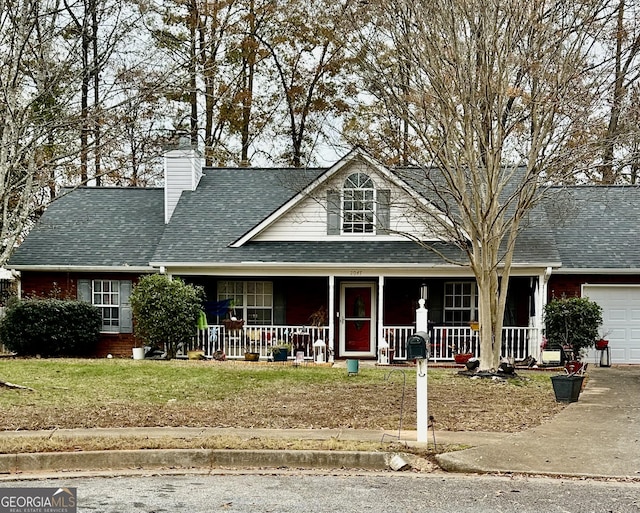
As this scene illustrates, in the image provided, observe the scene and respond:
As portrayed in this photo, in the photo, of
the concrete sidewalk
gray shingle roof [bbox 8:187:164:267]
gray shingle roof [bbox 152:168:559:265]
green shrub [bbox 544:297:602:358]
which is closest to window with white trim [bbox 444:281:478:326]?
gray shingle roof [bbox 152:168:559:265]

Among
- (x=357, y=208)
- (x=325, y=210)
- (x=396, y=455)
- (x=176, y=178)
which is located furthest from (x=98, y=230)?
(x=396, y=455)

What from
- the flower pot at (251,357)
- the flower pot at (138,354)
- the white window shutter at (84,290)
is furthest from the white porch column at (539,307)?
the white window shutter at (84,290)

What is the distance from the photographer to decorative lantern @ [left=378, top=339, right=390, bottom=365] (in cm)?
1872

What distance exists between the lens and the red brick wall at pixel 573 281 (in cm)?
2019

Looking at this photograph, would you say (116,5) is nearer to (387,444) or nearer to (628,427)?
(387,444)

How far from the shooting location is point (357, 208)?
66.6ft

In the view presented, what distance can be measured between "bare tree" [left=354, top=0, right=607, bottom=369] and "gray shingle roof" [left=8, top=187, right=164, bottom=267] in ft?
28.5

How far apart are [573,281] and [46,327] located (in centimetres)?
1327

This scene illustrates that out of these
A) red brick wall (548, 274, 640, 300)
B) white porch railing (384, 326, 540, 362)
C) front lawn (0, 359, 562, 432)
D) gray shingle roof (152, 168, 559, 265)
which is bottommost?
front lawn (0, 359, 562, 432)

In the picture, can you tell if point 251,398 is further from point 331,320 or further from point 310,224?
point 310,224

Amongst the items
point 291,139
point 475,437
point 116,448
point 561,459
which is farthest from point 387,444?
point 291,139

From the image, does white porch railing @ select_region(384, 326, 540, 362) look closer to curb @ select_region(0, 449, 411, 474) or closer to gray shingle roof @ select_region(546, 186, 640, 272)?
gray shingle roof @ select_region(546, 186, 640, 272)

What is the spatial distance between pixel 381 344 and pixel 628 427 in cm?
900

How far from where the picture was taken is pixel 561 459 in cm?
824
